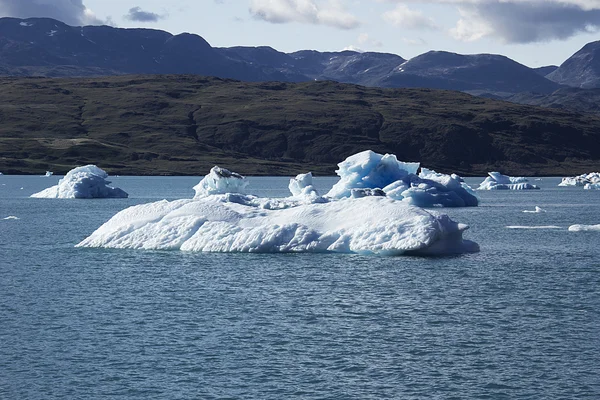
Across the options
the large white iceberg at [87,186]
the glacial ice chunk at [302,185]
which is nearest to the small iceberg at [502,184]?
the large white iceberg at [87,186]

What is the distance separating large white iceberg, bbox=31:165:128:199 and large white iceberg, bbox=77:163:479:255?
197ft

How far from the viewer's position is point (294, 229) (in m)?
47.7

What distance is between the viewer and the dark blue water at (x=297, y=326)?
23344 mm

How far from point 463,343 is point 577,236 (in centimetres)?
3855

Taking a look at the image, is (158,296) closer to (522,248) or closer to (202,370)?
(202,370)

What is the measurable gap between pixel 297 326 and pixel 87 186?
3411 inches

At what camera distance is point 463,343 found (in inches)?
1094

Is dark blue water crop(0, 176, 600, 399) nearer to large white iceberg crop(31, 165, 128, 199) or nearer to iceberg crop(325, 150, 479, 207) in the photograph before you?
iceberg crop(325, 150, 479, 207)

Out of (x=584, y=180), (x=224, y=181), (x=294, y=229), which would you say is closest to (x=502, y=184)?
(x=584, y=180)

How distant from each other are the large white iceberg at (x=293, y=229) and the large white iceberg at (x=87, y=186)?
5990 centimetres

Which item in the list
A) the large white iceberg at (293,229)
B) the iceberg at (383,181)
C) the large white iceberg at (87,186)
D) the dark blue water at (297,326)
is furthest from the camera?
the large white iceberg at (87,186)

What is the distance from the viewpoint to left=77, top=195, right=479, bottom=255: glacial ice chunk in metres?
45.1

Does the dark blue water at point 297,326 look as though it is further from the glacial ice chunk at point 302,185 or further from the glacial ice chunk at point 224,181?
the glacial ice chunk at point 302,185

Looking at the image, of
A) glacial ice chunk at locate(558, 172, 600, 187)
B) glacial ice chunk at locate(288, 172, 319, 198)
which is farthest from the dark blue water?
glacial ice chunk at locate(558, 172, 600, 187)
